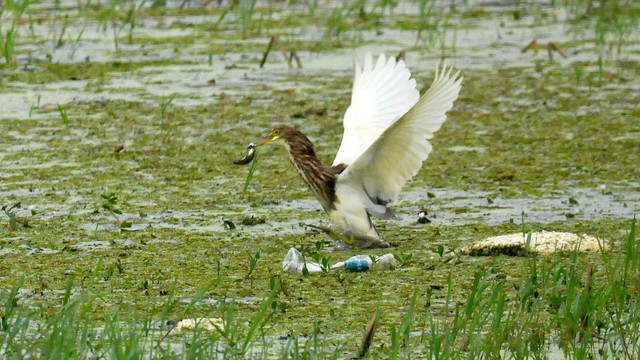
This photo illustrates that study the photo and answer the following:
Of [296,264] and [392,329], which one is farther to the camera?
[296,264]

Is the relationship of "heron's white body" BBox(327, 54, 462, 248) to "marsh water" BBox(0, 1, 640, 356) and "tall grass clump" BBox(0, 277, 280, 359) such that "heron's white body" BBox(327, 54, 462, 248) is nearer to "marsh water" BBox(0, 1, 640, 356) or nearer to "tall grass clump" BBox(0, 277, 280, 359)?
"marsh water" BBox(0, 1, 640, 356)

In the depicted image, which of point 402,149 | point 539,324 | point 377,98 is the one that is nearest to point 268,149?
point 377,98

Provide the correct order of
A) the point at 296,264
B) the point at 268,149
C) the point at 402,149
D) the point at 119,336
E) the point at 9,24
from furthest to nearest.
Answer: the point at 9,24, the point at 268,149, the point at 402,149, the point at 296,264, the point at 119,336

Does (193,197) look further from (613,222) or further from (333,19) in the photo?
(333,19)

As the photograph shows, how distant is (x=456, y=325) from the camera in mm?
3311

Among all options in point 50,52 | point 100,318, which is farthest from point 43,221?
point 50,52

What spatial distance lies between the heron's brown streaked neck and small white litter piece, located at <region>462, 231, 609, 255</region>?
57 cm

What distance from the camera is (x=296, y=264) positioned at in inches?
175

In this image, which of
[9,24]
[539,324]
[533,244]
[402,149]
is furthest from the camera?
[9,24]

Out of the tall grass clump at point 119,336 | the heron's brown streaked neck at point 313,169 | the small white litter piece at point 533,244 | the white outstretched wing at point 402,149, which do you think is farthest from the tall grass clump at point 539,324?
the heron's brown streaked neck at point 313,169

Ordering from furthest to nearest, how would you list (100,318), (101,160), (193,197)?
(101,160) < (193,197) < (100,318)

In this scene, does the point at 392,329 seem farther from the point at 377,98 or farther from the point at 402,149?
the point at 377,98

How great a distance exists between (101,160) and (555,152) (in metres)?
2.18

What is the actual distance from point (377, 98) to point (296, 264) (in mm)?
1219
